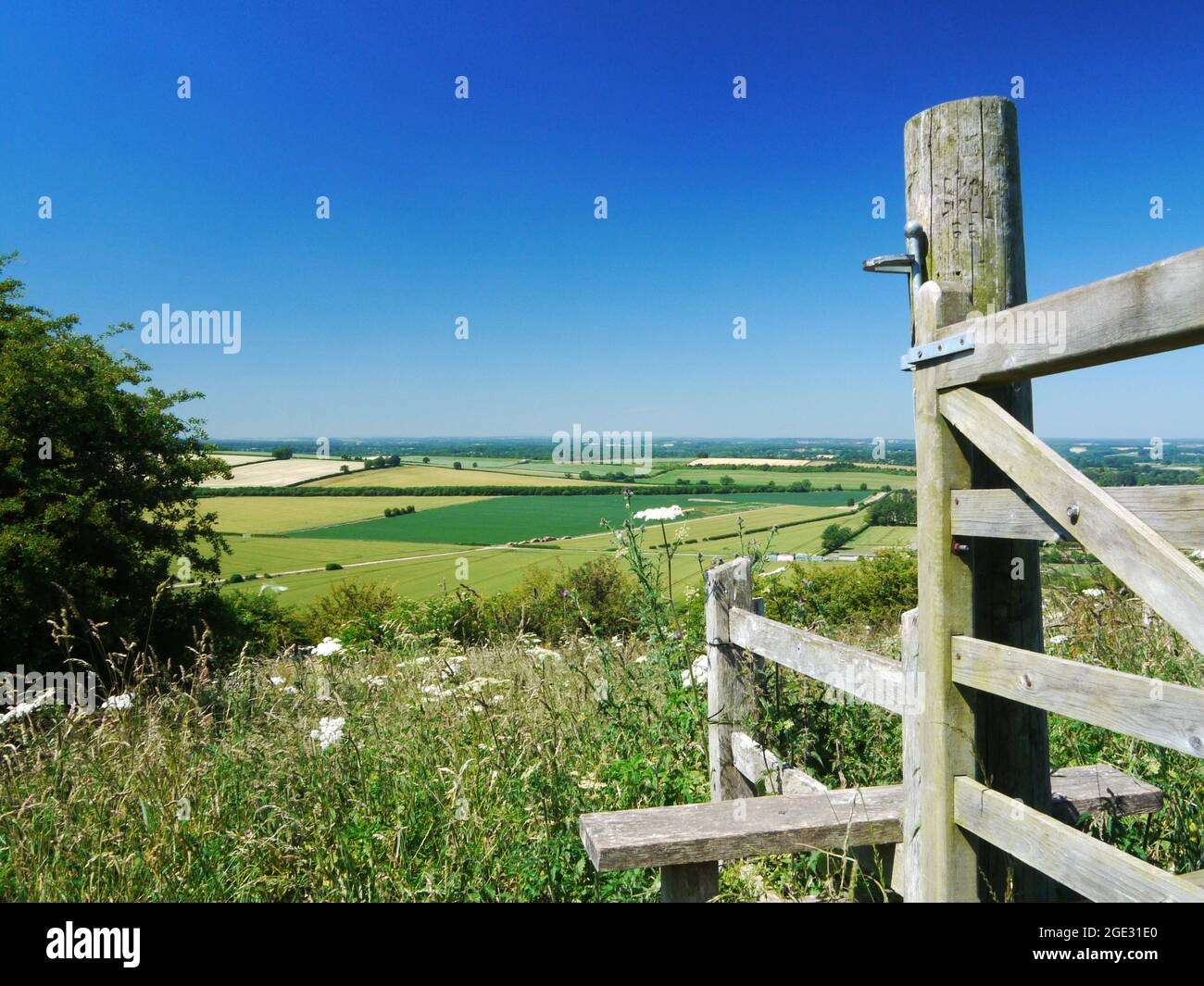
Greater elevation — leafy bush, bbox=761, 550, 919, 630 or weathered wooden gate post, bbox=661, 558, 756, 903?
weathered wooden gate post, bbox=661, 558, 756, 903

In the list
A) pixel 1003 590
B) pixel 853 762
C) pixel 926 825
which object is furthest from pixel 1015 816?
pixel 853 762

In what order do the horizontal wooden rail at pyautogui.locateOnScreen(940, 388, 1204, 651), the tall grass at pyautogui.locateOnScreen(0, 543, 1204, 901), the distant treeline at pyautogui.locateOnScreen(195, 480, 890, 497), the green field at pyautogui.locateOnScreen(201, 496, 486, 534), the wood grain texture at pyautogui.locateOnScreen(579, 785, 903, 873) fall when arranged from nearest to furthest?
the horizontal wooden rail at pyautogui.locateOnScreen(940, 388, 1204, 651)
the wood grain texture at pyautogui.locateOnScreen(579, 785, 903, 873)
the tall grass at pyautogui.locateOnScreen(0, 543, 1204, 901)
the distant treeline at pyautogui.locateOnScreen(195, 480, 890, 497)
the green field at pyautogui.locateOnScreen(201, 496, 486, 534)

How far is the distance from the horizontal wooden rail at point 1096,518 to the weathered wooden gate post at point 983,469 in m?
0.21

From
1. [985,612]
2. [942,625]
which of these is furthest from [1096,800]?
[942,625]

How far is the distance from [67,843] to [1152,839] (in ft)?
14.0

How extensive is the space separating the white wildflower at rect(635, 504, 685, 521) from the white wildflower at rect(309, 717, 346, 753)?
1.84 metres

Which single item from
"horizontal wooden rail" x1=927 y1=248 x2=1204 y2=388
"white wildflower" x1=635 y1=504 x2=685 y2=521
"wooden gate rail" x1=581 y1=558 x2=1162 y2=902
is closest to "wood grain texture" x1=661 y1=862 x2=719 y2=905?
"wooden gate rail" x1=581 y1=558 x2=1162 y2=902

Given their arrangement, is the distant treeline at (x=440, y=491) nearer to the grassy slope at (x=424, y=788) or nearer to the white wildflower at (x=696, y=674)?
the white wildflower at (x=696, y=674)

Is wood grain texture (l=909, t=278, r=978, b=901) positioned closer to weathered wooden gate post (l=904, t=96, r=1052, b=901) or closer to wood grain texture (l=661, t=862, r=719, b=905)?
weathered wooden gate post (l=904, t=96, r=1052, b=901)

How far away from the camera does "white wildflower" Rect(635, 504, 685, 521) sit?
167 inches

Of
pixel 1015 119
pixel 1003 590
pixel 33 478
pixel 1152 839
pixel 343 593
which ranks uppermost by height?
pixel 1015 119

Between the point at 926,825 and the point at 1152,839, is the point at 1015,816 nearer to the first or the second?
the point at 926,825

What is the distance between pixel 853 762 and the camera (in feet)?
10.9

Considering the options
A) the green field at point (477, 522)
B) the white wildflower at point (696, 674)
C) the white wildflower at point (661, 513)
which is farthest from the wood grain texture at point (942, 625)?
the green field at point (477, 522)
